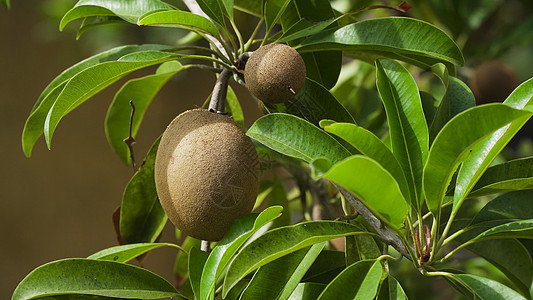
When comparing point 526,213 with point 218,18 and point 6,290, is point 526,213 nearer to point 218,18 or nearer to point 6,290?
point 218,18

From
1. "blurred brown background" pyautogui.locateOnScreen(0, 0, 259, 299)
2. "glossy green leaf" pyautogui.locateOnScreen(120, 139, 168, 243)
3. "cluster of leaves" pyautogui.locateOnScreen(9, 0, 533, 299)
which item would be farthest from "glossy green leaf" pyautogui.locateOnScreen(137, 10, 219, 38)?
"blurred brown background" pyautogui.locateOnScreen(0, 0, 259, 299)

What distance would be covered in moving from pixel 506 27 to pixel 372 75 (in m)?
0.52

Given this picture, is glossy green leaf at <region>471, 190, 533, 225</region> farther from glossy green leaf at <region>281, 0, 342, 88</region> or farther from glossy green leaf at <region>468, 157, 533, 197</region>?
glossy green leaf at <region>281, 0, 342, 88</region>

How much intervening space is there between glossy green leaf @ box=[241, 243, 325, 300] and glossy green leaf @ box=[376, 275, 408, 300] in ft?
0.25

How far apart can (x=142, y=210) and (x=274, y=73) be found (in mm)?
293

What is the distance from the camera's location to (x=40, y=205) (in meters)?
2.14

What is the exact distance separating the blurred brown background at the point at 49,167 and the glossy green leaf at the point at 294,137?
146 cm

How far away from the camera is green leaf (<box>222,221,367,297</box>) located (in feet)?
1.69

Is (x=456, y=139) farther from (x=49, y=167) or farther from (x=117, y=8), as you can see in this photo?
(x=49, y=167)

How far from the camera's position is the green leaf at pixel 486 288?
546 millimetres

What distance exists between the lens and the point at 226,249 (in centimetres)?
54

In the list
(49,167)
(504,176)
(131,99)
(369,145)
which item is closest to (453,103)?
(504,176)

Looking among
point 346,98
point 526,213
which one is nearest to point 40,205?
point 346,98

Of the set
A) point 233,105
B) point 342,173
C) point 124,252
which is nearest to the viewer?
point 342,173
